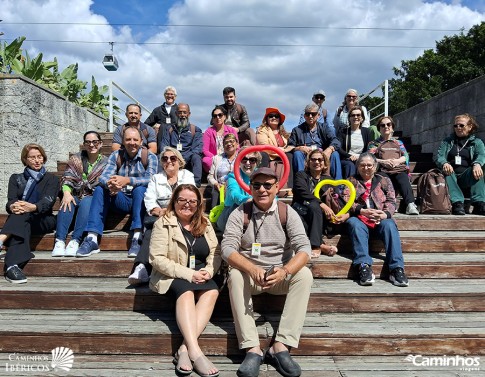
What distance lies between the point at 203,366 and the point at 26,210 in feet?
8.56

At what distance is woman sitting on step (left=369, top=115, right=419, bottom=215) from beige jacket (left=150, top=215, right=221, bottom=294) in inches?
114

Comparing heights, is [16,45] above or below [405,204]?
above

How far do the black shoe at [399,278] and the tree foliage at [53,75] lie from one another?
6.51 m

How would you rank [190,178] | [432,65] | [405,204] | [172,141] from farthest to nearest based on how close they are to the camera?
[432,65], [172,141], [405,204], [190,178]

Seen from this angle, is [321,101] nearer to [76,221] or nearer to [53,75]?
[76,221]

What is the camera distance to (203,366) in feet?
8.67

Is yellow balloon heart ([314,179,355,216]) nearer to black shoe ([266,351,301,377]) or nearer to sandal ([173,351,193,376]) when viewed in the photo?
black shoe ([266,351,301,377])

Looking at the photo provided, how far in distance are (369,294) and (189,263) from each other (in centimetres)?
157

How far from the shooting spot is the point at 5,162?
5.43m

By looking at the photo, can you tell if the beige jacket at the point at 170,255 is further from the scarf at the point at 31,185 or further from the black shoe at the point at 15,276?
the scarf at the point at 31,185

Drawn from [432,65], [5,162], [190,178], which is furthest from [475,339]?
[432,65]

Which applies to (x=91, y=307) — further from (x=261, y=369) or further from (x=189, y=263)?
(x=261, y=369)

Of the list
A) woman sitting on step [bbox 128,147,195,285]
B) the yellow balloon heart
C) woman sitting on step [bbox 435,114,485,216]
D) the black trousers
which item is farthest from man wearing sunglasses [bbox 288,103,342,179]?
the black trousers

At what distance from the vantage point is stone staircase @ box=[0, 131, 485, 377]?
287cm
